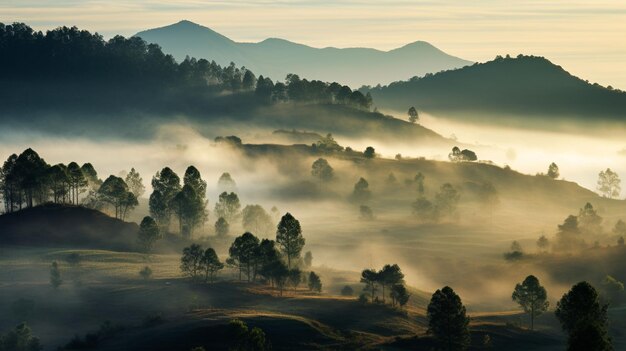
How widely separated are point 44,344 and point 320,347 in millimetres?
45753

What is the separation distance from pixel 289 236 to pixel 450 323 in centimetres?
7006

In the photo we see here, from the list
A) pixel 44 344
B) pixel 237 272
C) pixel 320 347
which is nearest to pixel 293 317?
pixel 320 347

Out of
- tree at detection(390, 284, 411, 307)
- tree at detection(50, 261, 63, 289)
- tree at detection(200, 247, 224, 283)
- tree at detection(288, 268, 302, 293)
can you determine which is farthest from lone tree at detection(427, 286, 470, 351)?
tree at detection(50, 261, 63, 289)

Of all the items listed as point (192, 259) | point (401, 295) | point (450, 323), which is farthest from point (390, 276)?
point (450, 323)

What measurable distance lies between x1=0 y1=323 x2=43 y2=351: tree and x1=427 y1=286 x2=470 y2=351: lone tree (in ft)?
197

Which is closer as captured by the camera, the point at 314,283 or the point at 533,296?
the point at 533,296

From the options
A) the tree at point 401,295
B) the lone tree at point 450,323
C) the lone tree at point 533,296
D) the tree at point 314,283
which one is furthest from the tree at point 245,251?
the lone tree at point 450,323

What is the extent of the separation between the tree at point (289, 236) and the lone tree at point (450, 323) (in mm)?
66057

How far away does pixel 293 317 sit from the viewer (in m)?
142

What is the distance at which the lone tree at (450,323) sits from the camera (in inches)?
4973

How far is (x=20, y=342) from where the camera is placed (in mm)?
134000

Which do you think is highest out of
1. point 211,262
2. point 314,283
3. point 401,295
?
point 211,262

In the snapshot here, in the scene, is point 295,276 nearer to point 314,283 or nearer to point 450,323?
point 314,283

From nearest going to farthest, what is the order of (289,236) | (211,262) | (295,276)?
(295,276)
(211,262)
(289,236)
